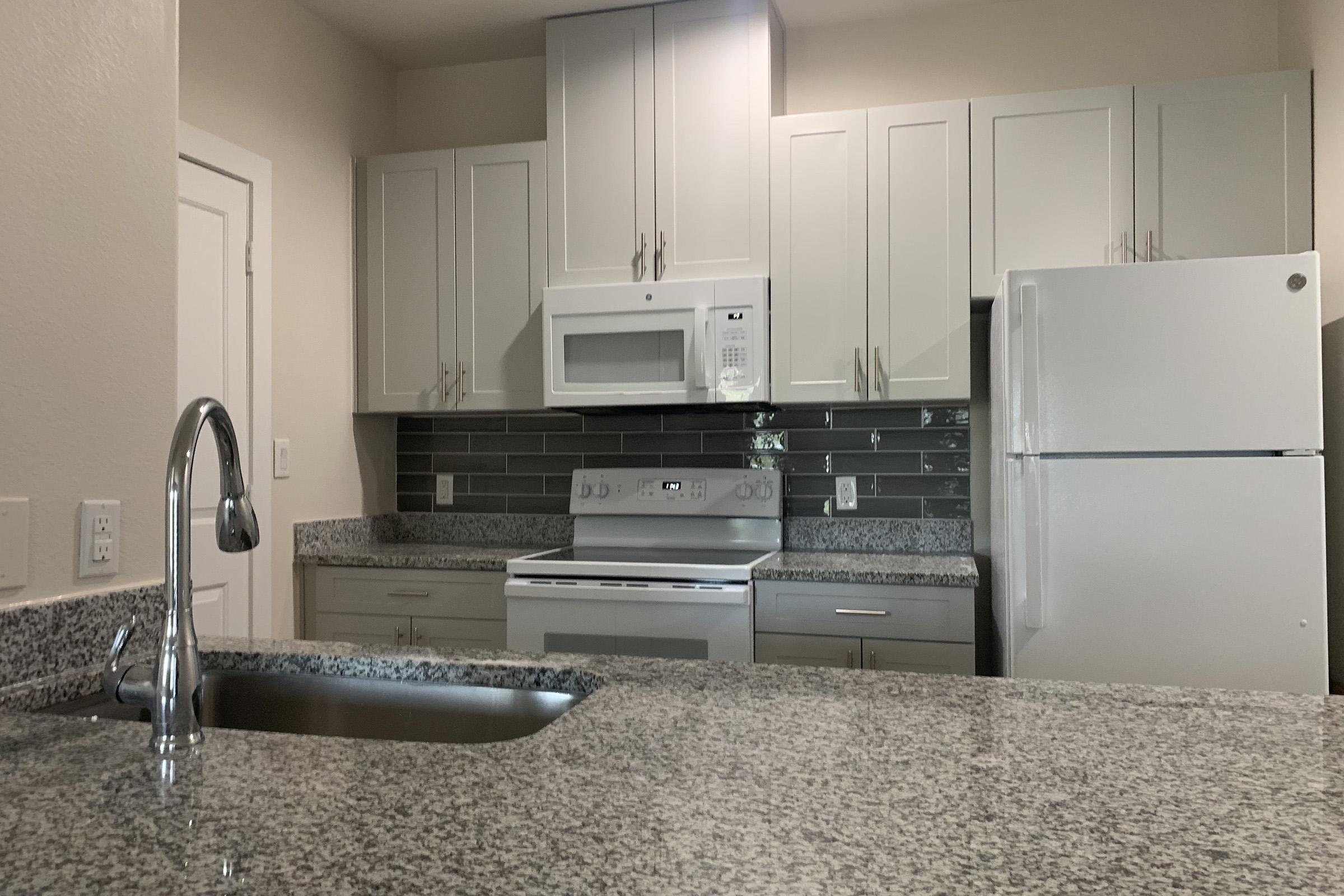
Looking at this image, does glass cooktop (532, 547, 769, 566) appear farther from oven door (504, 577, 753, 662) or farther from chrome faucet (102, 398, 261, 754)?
chrome faucet (102, 398, 261, 754)

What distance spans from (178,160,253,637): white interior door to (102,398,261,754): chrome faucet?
1747 mm

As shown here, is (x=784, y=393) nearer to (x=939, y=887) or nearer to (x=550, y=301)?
(x=550, y=301)

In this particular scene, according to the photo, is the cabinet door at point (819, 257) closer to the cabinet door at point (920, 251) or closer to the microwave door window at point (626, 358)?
the cabinet door at point (920, 251)

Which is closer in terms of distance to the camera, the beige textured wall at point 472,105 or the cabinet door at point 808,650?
the cabinet door at point 808,650

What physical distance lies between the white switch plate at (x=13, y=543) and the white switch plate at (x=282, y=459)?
1744 millimetres

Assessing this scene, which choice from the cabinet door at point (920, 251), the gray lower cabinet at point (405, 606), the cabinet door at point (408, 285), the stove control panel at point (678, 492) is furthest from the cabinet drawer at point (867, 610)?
the cabinet door at point (408, 285)

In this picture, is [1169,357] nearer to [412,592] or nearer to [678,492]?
[678,492]

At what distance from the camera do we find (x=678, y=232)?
307cm

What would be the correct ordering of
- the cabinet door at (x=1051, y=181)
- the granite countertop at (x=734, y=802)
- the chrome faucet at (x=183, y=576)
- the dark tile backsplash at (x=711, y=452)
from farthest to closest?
the dark tile backsplash at (x=711, y=452)
the cabinet door at (x=1051, y=181)
the chrome faucet at (x=183, y=576)
the granite countertop at (x=734, y=802)

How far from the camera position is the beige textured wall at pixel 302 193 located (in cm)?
278

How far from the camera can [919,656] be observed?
8.69 feet

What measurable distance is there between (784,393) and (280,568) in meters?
1.69

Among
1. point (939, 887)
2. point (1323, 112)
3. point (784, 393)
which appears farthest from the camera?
point (784, 393)

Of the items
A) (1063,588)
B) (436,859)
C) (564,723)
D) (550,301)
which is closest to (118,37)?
(564,723)
